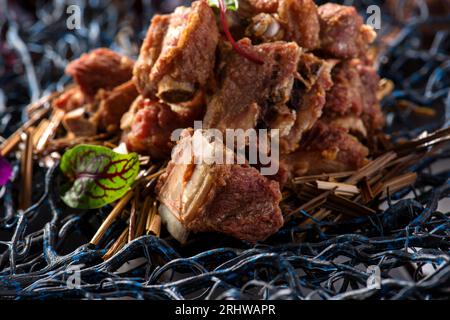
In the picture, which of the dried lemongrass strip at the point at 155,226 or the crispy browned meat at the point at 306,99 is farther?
the crispy browned meat at the point at 306,99

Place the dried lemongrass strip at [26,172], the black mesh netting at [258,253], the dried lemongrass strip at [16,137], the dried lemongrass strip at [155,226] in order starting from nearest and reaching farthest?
the black mesh netting at [258,253] → the dried lemongrass strip at [155,226] → the dried lemongrass strip at [26,172] → the dried lemongrass strip at [16,137]

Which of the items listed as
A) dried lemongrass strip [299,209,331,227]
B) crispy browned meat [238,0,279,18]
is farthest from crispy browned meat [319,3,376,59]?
dried lemongrass strip [299,209,331,227]

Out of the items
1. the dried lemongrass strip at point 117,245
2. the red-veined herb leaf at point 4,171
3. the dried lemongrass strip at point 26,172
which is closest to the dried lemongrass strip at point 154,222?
the dried lemongrass strip at point 117,245

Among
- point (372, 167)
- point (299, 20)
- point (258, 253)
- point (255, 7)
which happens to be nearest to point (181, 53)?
point (255, 7)

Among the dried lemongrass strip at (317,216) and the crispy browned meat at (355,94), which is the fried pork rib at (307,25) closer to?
the crispy browned meat at (355,94)

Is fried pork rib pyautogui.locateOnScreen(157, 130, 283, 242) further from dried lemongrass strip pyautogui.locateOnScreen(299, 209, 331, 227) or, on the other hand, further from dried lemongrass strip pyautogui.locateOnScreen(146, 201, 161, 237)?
dried lemongrass strip pyautogui.locateOnScreen(299, 209, 331, 227)
